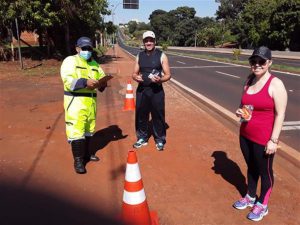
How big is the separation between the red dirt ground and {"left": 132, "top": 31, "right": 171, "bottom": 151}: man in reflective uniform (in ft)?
0.93

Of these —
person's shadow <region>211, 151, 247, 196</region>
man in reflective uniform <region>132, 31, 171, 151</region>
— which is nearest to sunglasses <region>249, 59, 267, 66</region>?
person's shadow <region>211, 151, 247, 196</region>

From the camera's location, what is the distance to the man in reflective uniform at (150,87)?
17.9 ft

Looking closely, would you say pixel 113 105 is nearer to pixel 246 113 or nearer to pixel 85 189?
pixel 85 189

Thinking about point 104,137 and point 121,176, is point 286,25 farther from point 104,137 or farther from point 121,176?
point 121,176

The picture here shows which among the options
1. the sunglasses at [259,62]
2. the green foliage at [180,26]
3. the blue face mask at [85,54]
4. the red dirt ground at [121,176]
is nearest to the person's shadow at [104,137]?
the red dirt ground at [121,176]

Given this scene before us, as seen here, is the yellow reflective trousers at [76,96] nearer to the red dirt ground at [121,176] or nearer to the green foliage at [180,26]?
the red dirt ground at [121,176]

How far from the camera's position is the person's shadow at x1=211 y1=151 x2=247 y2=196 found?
15.0 ft

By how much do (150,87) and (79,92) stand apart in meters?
1.27

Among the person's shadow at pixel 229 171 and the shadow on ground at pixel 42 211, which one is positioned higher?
the shadow on ground at pixel 42 211

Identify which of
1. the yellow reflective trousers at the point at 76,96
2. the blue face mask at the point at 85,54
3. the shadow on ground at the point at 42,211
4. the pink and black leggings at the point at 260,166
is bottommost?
the shadow on ground at the point at 42,211

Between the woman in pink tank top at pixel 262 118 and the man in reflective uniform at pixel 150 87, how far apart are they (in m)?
2.06

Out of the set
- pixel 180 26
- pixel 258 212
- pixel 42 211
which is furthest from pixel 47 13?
pixel 180 26

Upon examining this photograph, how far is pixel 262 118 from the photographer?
3457 mm

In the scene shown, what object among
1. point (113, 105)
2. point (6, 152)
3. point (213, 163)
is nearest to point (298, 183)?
point (213, 163)
